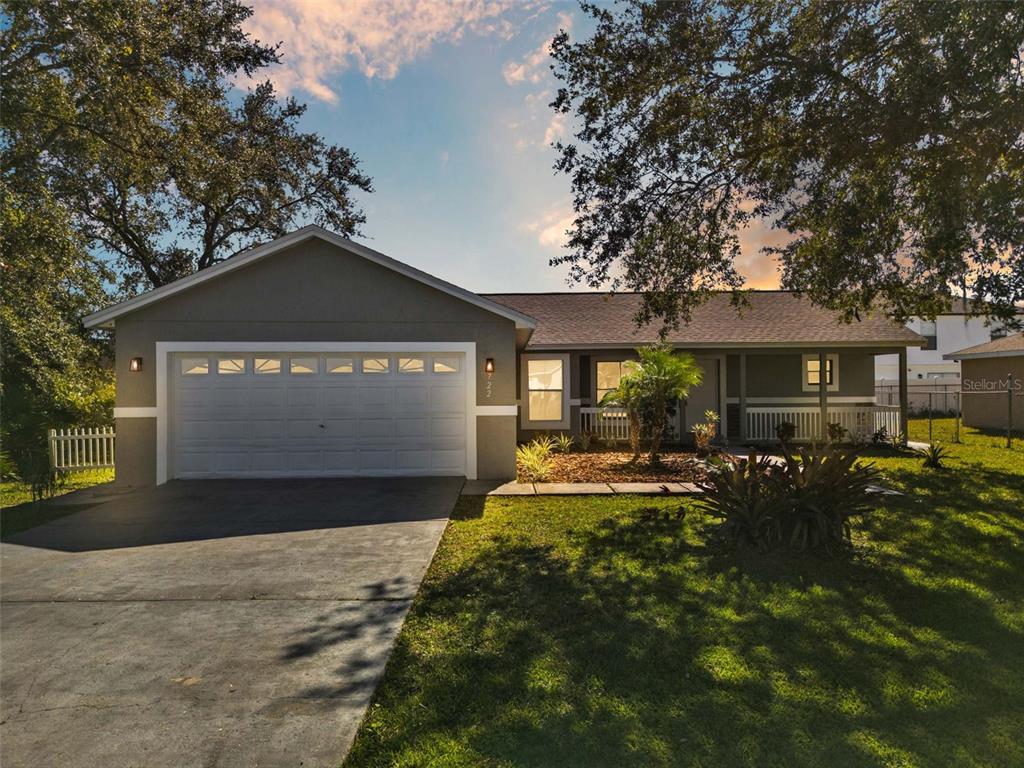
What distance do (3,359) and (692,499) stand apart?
15649mm

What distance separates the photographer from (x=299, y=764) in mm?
2727

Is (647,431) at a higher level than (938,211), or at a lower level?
lower

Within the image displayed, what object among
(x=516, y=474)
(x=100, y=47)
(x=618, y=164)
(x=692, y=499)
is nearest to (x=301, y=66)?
(x=100, y=47)

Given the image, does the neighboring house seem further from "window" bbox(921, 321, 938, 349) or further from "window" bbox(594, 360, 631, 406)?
"window" bbox(594, 360, 631, 406)

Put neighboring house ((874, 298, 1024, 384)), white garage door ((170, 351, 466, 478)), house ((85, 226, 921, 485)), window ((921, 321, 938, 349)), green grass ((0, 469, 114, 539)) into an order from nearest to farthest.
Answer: green grass ((0, 469, 114, 539))
house ((85, 226, 921, 485))
white garage door ((170, 351, 466, 478))
neighboring house ((874, 298, 1024, 384))
window ((921, 321, 938, 349))

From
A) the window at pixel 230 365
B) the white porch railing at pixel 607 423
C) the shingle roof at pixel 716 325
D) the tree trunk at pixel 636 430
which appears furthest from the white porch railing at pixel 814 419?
the window at pixel 230 365

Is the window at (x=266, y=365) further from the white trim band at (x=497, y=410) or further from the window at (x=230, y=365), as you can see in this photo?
the white trim band at (x=497, y=410)

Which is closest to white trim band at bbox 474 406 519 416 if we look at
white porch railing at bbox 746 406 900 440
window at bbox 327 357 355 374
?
window at bbox 327 357 355 374

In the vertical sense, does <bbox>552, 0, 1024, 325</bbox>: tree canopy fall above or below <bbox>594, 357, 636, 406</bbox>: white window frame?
above

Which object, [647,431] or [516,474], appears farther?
[647,431]

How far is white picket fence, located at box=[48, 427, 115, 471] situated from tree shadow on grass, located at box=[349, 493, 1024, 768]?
1113 centimetres

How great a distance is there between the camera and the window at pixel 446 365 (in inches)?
423

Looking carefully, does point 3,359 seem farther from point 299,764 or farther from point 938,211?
point 938,211

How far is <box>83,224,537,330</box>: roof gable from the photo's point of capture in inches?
396
